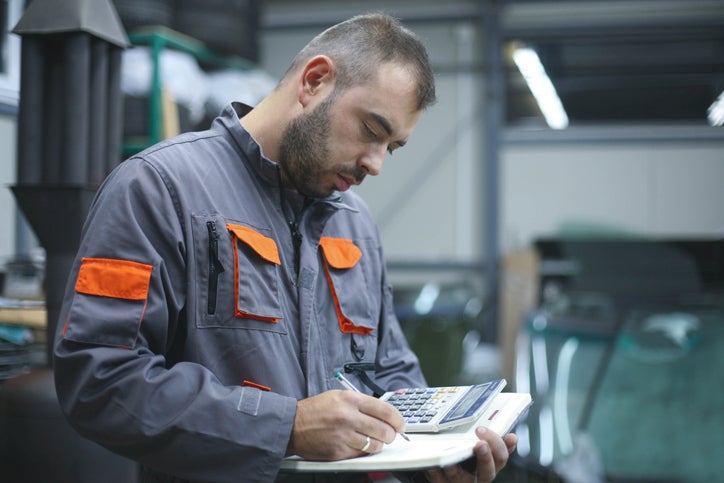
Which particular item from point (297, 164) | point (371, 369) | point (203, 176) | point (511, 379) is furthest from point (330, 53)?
point (511, 379)

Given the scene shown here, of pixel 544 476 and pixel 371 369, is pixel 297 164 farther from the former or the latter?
pixel 544 476

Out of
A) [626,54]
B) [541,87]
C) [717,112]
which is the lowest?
[717,112]

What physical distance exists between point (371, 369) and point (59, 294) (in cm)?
72

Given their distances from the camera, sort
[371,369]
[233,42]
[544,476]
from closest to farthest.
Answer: [371,369] < [544,476] < [233,42]

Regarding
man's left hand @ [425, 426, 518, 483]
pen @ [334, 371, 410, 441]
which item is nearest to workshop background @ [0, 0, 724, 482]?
man's left hand @ [425, 426, 518, 483]

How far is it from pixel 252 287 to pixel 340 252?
247mm

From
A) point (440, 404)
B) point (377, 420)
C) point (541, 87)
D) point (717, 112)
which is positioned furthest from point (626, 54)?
point (377, 420)

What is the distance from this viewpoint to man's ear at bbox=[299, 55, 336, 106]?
125cm

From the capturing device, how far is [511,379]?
4871mm

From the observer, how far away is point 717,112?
5.39 metres

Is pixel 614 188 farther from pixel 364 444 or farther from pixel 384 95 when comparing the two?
pixel 364 444

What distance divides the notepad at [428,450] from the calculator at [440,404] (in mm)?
17

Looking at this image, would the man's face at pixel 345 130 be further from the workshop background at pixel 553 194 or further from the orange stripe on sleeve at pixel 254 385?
the workshop background at pixel 553 194

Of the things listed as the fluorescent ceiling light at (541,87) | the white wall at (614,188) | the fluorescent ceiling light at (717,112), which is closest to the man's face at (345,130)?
the white wall at (614,188)
